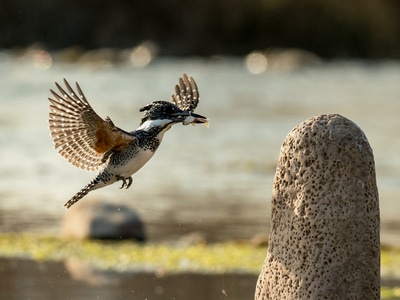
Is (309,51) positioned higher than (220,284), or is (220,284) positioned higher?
(309,51)

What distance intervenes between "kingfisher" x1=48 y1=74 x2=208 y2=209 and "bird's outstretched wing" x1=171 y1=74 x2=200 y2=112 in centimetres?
51

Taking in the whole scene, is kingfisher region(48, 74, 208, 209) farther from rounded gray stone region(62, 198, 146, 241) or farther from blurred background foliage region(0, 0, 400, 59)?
blurred background foliage region(0, 0, 400, 59)

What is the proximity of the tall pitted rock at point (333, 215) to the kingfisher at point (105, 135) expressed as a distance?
1.17m

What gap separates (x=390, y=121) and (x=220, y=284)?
2571 centimetres

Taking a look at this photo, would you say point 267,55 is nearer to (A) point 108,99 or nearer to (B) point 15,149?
(A) point 108,99

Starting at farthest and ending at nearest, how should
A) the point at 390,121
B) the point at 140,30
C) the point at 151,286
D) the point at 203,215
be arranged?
the point at 140,30
the point at 390,121
the point at 203,215
the point at 151,286

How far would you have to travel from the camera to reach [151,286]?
14602 millimetres

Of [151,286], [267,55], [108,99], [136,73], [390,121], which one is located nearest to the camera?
[151,286]

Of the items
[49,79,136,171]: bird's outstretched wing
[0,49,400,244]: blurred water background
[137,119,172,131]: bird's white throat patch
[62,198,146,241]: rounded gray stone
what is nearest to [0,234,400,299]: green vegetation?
[62,198,146,241]: rounded gray stone

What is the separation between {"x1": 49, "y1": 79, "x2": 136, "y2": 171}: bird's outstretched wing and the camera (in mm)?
10820

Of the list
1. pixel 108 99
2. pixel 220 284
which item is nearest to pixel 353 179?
pixel 220 284

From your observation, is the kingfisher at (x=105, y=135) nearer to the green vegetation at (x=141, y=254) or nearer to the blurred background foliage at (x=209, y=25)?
the green vegetation at (x=141, y=254)

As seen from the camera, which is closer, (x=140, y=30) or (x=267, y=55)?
(x=267, y=55)

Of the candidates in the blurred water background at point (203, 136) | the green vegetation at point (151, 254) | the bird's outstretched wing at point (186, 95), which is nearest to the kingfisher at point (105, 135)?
the bird's outstretched wing at point (186, 95)
